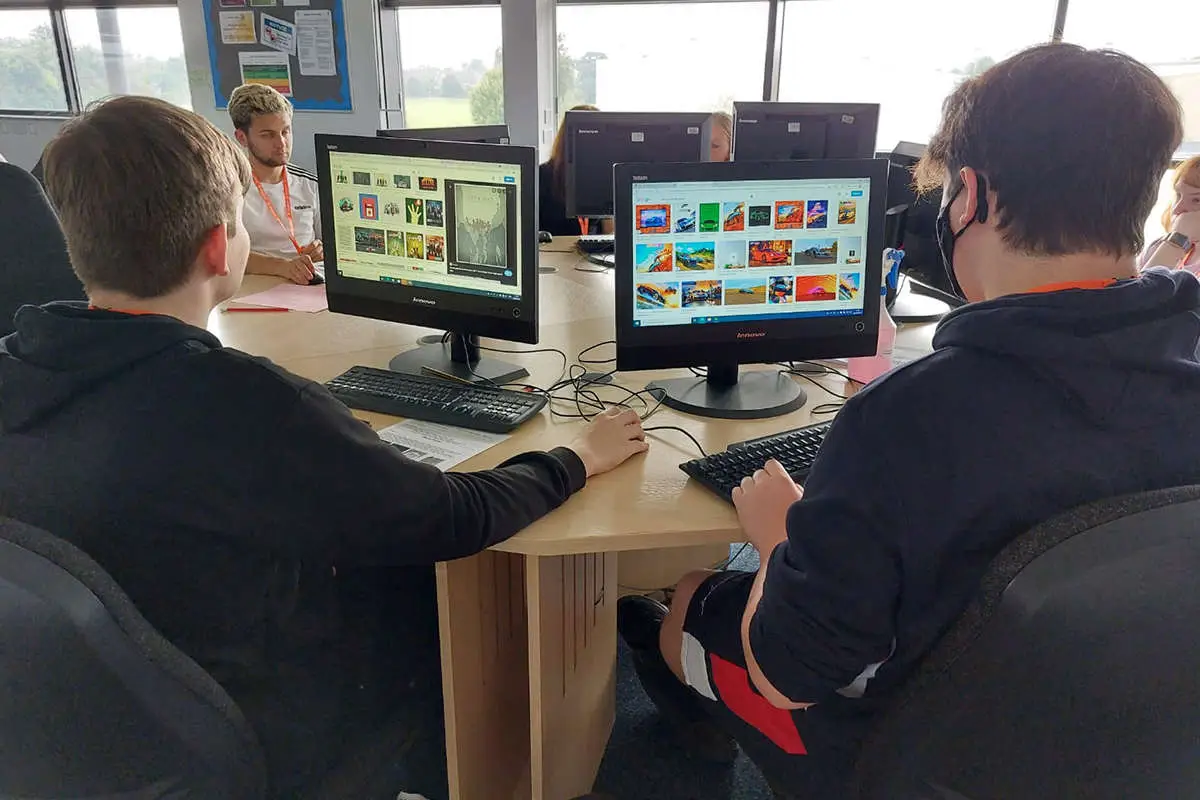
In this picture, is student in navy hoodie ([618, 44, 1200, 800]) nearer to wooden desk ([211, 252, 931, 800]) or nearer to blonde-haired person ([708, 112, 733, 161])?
wooden desk ([211, 252, 931, 800])

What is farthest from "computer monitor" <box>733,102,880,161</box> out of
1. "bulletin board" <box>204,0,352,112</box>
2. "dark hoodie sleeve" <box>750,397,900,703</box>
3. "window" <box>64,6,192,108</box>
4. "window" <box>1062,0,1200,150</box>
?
"window" <box>64,6,192,108</box>

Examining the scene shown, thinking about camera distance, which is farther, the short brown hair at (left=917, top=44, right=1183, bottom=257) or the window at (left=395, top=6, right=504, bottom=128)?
the window at (left=395, top=6, right=504, bottom=128)

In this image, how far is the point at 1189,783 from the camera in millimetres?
664

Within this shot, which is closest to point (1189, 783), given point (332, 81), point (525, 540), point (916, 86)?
point (525, 540)

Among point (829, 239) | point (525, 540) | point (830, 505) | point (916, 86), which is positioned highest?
point (916, 86)

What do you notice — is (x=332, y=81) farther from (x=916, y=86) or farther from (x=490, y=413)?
(x=490, y=413)

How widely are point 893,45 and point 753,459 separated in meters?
4.36

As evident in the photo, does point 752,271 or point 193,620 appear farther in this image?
point 752,271

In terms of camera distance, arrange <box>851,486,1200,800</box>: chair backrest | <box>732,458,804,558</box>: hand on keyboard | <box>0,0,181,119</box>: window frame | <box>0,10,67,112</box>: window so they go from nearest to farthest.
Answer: <box>851,486,1200,800</box>: chair backrest → <box>732,458,804,558</box>: hand on keyboard → <box>0,0,181,119</box>: window frame → <box>0,10,67,112</box>: window

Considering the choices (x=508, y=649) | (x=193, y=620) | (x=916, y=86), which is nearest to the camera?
(x=193, y=620)

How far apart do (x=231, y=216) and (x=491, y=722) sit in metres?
0.95

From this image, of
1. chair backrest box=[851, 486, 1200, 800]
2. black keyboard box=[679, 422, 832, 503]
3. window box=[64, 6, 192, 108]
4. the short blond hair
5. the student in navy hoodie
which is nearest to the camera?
chair backrest box=[851, 486, 1200, 800]

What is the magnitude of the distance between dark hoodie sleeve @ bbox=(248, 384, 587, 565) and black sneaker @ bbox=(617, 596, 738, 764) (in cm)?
69

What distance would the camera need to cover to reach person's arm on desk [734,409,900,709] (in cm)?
82
